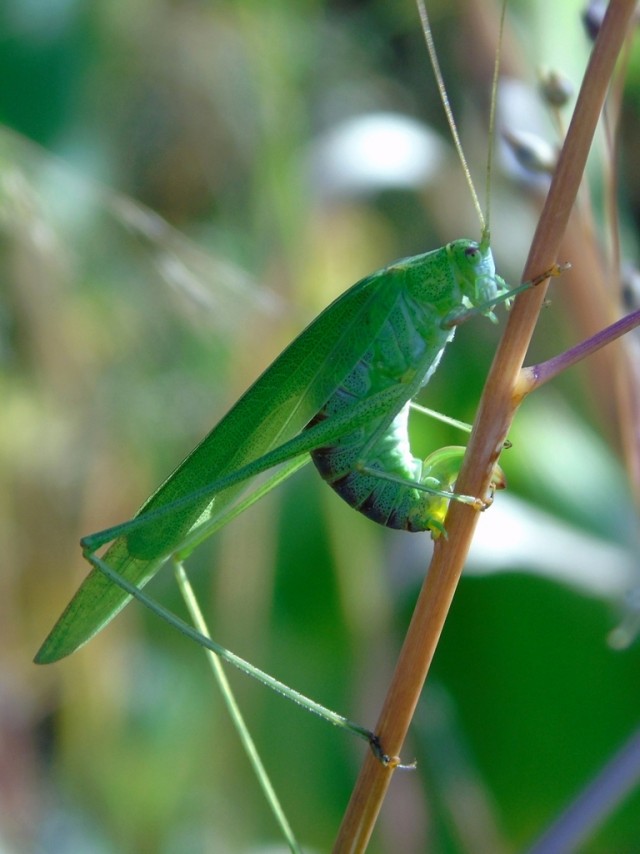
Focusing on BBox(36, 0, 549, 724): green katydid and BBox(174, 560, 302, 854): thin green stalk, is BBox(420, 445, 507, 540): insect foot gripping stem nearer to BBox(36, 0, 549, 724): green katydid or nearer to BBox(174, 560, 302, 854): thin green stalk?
BBox(36, 0, 549, 724): green katydid

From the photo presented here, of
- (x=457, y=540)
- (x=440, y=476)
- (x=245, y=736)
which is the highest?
(x=440, y=476)

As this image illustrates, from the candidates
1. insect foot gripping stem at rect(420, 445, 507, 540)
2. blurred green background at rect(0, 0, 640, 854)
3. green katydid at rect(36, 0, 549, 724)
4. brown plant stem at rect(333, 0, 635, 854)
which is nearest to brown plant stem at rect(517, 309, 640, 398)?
brown plant stem at rect(333, 0, 635, 854)

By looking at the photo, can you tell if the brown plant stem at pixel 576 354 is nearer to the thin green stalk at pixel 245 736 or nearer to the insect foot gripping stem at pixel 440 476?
the insect foot gripping stem at pixel 440 476

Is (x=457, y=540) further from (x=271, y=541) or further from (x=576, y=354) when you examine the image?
(x=271, y=541)

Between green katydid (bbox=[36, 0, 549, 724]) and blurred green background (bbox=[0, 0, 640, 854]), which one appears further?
blurred green background (bbox=[0, 0, 640, 854])

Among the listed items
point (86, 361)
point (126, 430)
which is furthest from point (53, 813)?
point (86, 361)

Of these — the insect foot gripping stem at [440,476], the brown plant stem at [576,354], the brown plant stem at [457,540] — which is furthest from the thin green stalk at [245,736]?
the brown plant stem at [576,354]

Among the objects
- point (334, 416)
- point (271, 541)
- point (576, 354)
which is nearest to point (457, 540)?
point (576, 354)
